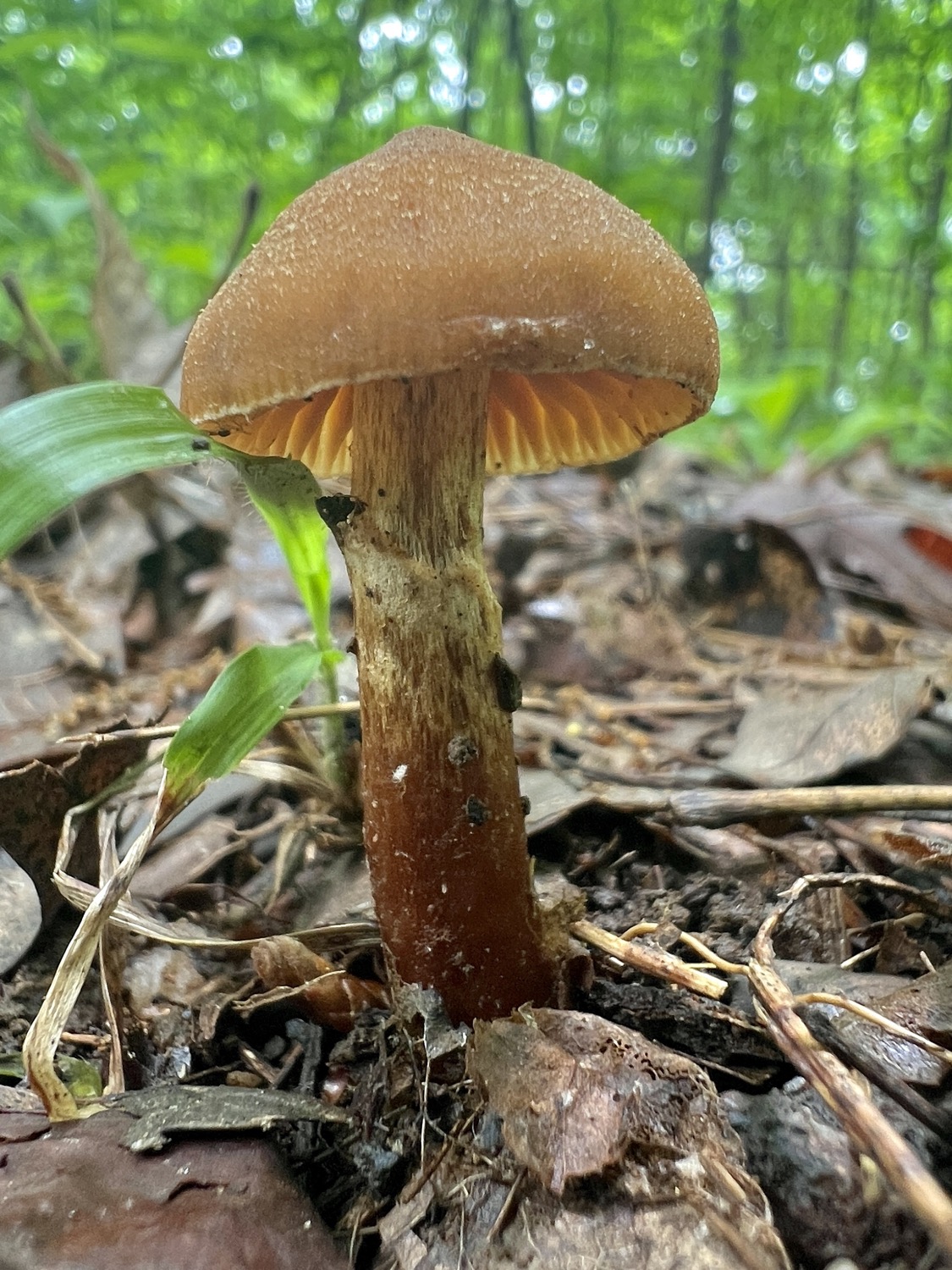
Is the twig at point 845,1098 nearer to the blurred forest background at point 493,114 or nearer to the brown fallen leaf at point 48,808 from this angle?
the brown fallen leaf at point 48,808

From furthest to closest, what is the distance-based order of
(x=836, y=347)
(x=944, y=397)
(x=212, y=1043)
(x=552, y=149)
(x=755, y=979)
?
1. (x=836, y=347)
2. (x=944, y=397)
3. (x=552, y=149)
4. (x=212, y=1043)
5. (x=755, y=979)

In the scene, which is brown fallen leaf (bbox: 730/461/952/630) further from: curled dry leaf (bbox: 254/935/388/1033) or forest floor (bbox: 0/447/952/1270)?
curled dry leaf (bbox: 254/935/388/1033)

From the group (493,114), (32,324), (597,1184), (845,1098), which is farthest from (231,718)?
(493,114)

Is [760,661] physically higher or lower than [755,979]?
higher

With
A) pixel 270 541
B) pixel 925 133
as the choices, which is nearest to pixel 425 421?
pixel 270 541

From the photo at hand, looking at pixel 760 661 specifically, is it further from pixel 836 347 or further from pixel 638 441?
pixel 836 347

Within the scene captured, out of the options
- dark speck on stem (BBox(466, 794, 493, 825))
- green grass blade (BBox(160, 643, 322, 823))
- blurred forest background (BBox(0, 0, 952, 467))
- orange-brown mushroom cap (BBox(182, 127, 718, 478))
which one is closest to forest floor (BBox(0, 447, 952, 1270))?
dark speck on stem (BBox(466, 794, 493, 825))
